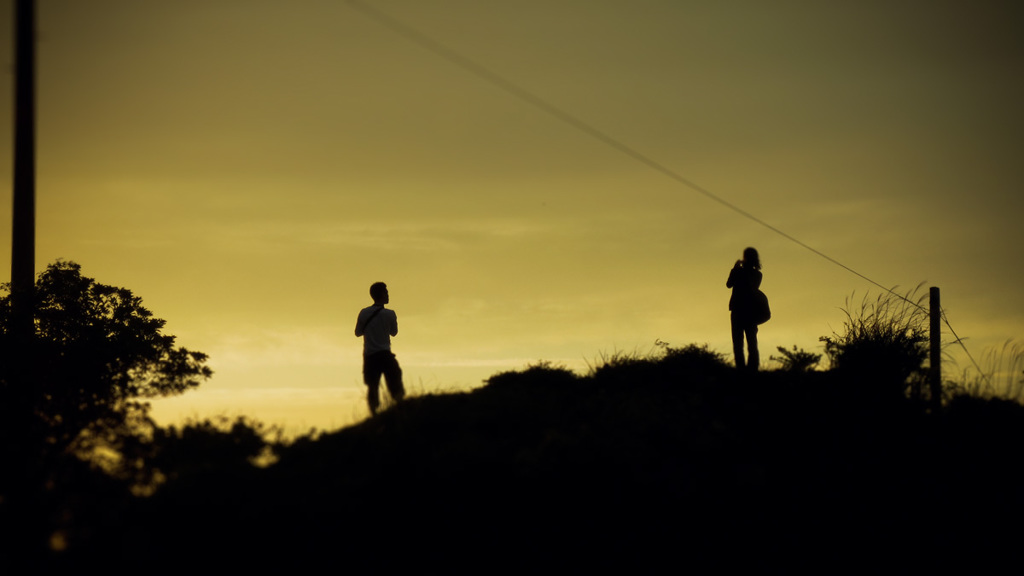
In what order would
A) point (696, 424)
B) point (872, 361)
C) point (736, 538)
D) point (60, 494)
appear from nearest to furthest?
point (60, 494)
point (736, 538)
point (696, 424)
point (872, 361)

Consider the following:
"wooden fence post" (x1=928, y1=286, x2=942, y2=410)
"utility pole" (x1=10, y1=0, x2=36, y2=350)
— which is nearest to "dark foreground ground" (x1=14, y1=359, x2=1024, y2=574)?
"wooden fence post" (x1=928, y1=286, x2=942, y2=410)

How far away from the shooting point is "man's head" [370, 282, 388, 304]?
53.6 ft

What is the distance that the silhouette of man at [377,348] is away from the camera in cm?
1622

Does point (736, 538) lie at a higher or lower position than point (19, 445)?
lower

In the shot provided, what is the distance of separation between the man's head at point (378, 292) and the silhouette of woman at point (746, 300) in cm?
643

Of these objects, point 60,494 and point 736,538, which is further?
point 736,538

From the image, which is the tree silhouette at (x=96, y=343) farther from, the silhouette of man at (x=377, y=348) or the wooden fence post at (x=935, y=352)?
the wooden fence post at (x=935, y=352)

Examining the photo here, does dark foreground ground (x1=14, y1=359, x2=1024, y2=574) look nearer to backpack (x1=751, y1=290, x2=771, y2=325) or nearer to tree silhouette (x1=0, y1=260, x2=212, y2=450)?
backpack (x1=751, y1=290, x2=771, y2=325)

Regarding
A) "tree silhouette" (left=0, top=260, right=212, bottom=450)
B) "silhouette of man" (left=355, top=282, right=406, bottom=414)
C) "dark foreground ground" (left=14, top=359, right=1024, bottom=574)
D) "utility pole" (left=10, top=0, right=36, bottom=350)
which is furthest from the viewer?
"tree silhouette" (left=0, top=260, right=212, bottom=450)

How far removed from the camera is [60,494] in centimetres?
1087

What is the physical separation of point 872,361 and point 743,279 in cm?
360

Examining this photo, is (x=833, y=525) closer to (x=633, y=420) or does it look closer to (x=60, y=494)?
(x=633, y=420)

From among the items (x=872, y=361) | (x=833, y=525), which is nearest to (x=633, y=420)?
(x=833, y=525)

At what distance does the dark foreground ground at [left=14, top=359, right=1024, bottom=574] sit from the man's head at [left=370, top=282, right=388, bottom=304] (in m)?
2.39
